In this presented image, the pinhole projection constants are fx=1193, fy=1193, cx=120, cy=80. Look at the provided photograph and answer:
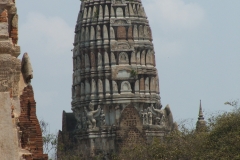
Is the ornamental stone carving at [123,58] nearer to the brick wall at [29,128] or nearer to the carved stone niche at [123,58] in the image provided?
the carved stone niche at [123,58]

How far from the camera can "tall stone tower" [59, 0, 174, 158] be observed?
97.4 metres

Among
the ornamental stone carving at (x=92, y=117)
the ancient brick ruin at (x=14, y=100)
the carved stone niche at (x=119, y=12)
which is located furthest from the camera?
the carved stone niche at (x=119, y=12)

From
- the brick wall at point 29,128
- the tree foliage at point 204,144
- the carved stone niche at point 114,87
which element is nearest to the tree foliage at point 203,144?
the tree foliage at point 204,144

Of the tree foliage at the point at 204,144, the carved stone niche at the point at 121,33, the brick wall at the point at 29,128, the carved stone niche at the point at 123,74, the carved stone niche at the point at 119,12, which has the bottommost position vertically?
the brick wall at the point at 29,128

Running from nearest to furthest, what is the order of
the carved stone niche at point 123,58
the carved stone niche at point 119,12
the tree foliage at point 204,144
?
the tree foliage at point 204,144 < the carved stone niche at point 123,58 < the carved stone niche at point 119,12

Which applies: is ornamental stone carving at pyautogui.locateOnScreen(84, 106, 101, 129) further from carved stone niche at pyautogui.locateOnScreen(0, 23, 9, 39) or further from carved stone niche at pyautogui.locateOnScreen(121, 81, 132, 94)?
carved stone niche at pyautogui.locateOnScreen(0, 23, 9, 39)

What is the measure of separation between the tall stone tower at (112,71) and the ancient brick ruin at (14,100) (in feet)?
276

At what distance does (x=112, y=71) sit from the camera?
9812 cm

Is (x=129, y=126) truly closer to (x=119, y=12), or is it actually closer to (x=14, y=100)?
(x=119, y=12)

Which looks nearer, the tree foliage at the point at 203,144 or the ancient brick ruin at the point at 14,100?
the ancient brick ruin at the point at 14,100

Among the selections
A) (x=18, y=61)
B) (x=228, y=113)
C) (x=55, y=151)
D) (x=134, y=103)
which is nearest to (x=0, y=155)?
(x=18, y=61)

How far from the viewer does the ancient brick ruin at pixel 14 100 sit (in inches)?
411

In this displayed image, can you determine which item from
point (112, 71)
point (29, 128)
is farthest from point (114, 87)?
point (29, 128)

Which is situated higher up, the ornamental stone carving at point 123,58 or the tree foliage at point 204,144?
the ornamental stone carving at point 123,58
